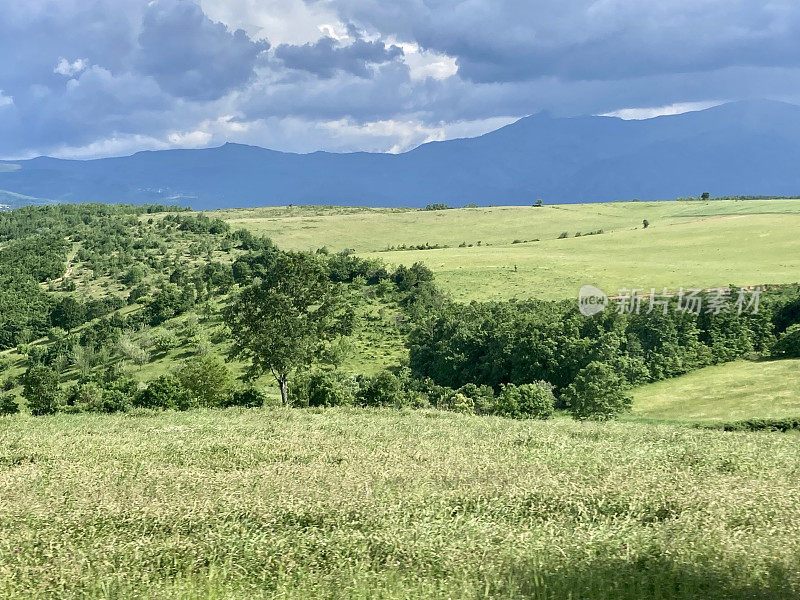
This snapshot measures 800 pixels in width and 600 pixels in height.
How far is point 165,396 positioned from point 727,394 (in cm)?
4504

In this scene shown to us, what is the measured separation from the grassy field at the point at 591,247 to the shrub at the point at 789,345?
24908 millimetres

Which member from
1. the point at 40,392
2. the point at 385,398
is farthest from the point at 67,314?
the point at 385,398

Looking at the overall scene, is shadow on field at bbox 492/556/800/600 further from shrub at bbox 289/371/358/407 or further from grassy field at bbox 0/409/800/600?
shrub at bbox 289/371/358/407

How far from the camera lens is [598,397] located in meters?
48.8

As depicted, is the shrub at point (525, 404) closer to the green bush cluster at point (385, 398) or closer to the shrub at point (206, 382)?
the green bush cluster at point (385, 398)

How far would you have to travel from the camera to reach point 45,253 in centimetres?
15912

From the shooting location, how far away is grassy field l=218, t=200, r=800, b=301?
336ft

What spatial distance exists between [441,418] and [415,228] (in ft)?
534

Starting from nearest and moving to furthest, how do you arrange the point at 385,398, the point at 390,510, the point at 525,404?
the point at 390,510
the point at 385,398
the point at 525,404

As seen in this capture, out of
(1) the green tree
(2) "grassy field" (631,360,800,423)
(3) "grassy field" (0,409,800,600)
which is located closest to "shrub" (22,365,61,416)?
(3) "grassy field" (0,409,800,600)

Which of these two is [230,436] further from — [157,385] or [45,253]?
[45,253]

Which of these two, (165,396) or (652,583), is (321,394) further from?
(652,583)

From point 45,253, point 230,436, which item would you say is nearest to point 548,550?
point 230,436

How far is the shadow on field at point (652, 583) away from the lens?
24.9 ft
